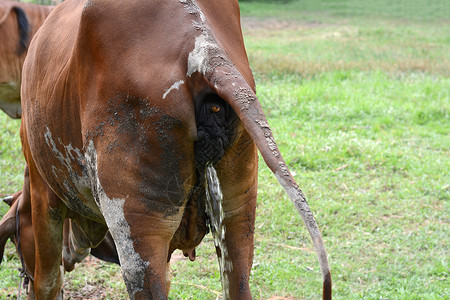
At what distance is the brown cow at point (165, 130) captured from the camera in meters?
2.15

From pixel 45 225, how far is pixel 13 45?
4185mm

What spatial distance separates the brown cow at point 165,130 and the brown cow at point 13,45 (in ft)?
15.3

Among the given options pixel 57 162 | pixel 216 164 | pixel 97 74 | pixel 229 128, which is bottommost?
pixel 57 162

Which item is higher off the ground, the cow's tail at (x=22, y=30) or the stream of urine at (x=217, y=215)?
the stream of urine at (x=217, y=215)

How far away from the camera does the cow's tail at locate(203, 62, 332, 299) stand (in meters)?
1.90

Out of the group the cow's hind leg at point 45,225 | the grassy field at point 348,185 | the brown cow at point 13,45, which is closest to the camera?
the cow's hind leg at point 45,225

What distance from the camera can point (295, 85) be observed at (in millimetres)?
9805

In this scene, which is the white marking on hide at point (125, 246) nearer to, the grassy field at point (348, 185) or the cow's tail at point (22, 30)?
the grassy field at point (348, 185)

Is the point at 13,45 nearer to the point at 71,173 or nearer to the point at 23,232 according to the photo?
the point at 23,232

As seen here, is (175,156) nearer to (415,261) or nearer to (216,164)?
(216,164)

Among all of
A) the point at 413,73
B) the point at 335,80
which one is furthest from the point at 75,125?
the point at 413,73

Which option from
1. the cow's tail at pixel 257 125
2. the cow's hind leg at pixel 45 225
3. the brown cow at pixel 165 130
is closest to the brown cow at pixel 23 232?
the cow's hind leg at pixel 45 225

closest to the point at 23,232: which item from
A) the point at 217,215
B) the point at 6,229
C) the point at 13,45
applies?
the point at 6,229

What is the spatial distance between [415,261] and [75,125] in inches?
124
